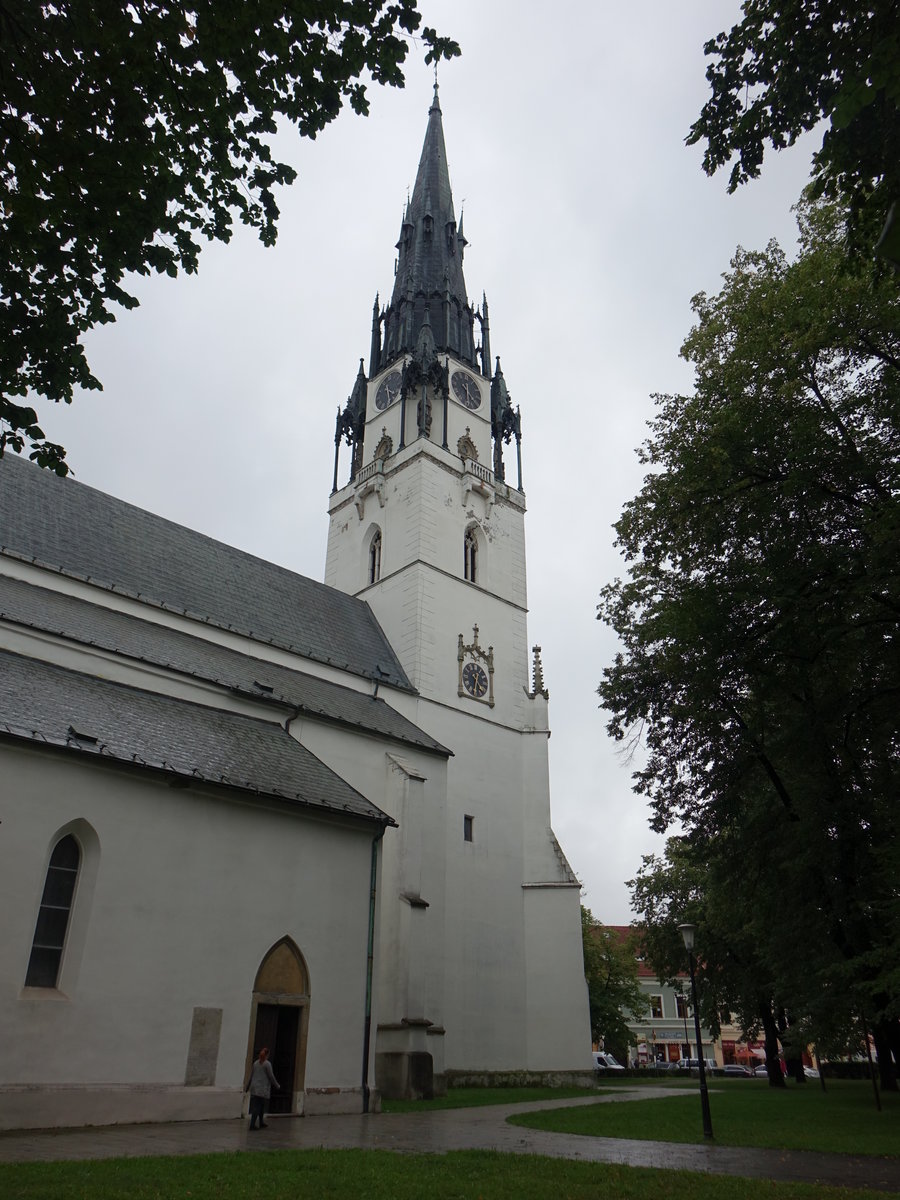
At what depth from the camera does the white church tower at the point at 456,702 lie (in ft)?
71.2

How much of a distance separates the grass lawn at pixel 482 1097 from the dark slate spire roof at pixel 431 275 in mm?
25308

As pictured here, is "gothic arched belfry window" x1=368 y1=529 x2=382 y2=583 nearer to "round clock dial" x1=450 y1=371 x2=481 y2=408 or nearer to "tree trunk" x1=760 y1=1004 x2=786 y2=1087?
"round clock dial" x1=450 y1=371 x2=481 y2=408

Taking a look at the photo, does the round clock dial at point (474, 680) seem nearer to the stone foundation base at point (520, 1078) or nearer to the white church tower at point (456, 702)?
the white church tower at point (456, 702)

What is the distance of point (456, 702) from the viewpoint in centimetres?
2784

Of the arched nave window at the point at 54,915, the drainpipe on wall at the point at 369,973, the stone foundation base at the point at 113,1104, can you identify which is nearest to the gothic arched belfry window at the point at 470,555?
the drainpipe on wall at the point at 369,973

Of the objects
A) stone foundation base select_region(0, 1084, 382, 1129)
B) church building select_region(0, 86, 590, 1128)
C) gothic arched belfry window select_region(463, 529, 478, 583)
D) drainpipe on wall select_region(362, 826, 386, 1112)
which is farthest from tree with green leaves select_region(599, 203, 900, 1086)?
gothic arched belfry window select_region(463, 529, 478, 583)

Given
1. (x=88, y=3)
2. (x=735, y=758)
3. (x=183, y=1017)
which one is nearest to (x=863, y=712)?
(x=735, y=758)

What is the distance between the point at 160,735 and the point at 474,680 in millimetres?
14990

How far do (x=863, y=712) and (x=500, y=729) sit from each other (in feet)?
47.5

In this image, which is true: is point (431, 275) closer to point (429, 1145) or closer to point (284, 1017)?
point (284, 1017)

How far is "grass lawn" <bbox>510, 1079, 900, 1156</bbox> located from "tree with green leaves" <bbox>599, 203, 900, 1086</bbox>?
1.99m

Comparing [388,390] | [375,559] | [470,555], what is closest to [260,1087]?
[375,559]

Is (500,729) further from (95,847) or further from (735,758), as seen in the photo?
(95,847)

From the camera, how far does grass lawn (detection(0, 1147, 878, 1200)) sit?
23.0ft
